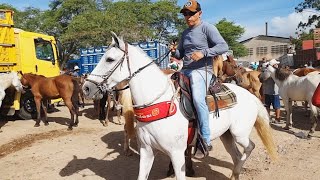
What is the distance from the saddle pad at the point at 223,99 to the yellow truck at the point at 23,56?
27.8ft

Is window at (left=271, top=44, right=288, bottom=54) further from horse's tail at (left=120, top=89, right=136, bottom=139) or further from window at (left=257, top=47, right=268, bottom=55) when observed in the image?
horse's tail at (left=120, top=89, right=136, bottom=139)

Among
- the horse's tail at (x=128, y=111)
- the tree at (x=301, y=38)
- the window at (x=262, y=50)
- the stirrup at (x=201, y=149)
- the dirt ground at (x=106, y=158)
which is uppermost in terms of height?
the tree at (x=301, y=38)

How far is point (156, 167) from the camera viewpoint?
5.70 metres

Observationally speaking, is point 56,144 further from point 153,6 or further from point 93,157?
point 153,6

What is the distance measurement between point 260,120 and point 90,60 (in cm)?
1261

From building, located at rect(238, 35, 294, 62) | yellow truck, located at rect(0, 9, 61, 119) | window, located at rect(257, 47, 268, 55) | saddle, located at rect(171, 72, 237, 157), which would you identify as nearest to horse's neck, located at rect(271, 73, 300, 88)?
saddle, located at rect(171, 72, 237, 157)

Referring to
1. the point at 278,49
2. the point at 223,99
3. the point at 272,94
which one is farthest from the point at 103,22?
the point at 278,49

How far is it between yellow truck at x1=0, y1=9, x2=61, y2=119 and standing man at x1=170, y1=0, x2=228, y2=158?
8.57m

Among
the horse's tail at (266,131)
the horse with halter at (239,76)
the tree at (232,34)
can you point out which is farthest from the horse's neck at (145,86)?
the tree at (232,34)

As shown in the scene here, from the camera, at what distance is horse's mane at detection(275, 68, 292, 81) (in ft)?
29.8

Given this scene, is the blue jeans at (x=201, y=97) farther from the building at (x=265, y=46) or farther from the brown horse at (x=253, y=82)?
the building at (x=265, y=46)

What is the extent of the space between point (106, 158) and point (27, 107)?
628 cm

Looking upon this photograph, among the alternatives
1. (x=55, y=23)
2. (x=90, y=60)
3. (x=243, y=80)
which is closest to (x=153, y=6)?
(x=55, y=23)

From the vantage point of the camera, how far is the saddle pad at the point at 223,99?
403 centimetres
